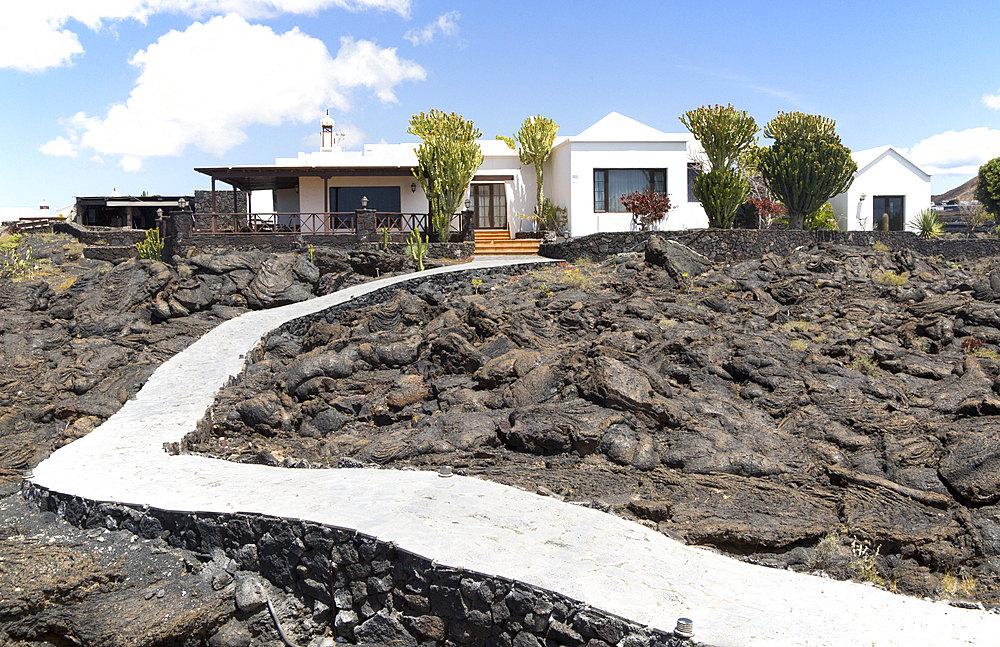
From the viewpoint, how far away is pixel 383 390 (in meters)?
13.2

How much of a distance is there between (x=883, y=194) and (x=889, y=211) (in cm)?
89

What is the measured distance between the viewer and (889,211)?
34688 millimetres

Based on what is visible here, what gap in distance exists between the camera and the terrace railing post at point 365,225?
27.3 meters

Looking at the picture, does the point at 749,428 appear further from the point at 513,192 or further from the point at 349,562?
the point at 513,192

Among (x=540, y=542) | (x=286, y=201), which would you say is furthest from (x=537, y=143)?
(x=540, y=542)

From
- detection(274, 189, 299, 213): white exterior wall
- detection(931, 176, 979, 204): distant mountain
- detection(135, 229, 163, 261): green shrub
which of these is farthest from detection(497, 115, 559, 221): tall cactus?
detection(931, 176, 979, 204): distant mountain

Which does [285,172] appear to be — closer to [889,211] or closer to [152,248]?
[152,248]

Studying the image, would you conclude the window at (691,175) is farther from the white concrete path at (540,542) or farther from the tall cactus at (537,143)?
the white concrete path at (540,542)

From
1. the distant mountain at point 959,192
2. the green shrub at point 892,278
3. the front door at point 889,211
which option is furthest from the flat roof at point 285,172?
the distant mountain at point 959,192

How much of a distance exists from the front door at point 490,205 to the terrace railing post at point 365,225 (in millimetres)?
5810

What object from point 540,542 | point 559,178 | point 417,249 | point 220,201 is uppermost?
point 559,178

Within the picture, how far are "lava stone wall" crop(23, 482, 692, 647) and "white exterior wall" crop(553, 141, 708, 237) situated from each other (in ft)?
74.8

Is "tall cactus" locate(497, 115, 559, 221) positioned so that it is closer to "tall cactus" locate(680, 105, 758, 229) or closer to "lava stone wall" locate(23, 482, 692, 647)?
A: "tall cactus" locate(680, 105, 758, 229)

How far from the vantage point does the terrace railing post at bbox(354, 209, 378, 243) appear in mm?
27344
